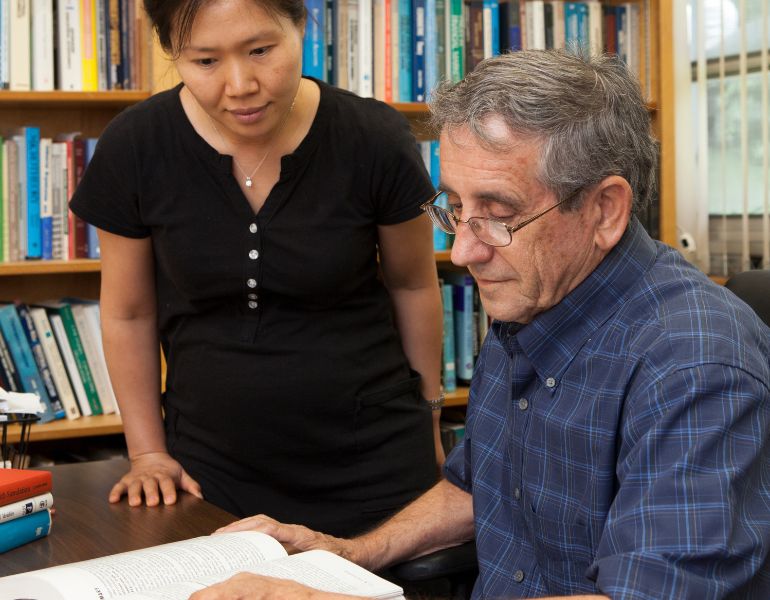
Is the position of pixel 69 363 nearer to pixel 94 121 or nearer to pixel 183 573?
pixel 94 121

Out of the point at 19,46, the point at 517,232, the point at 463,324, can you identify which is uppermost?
the point at 19,46

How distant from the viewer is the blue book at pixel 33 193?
255cm

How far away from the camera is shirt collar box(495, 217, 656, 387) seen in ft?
3.79

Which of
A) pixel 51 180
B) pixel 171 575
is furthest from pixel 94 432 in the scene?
pixel 171 575

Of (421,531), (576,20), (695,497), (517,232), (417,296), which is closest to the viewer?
(695,497)

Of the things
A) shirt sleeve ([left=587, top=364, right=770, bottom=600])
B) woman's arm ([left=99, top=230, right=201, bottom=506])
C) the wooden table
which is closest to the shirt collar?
shirt sleeve ([left=587, top=364, right=770, bottom=600])

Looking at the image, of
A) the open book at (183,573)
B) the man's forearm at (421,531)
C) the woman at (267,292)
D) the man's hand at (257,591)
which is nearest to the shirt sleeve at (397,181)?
the woman at (267,292)

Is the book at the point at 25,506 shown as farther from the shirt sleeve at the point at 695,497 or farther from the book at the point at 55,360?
the book at the point at 55,360

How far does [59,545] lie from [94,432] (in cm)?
131

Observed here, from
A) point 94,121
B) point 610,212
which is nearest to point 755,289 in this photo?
point 610,212

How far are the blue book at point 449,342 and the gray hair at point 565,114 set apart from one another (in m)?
1.71

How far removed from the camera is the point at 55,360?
8.50 feet

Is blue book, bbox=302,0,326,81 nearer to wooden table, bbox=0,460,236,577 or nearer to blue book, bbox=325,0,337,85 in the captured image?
blue book, bbox=325,0,337,85

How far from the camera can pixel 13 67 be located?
2463 mm
